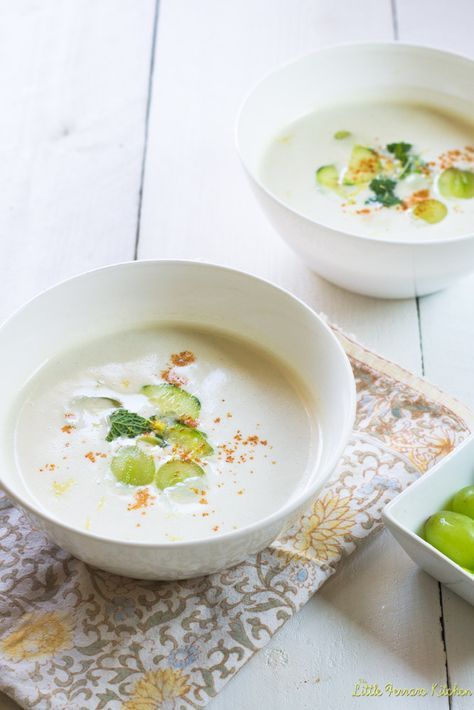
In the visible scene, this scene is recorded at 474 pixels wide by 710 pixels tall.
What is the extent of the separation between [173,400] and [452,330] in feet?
1.71

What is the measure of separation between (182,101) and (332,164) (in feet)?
1.48

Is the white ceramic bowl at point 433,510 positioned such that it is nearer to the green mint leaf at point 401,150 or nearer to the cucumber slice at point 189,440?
the cucumber slice at point 189,440

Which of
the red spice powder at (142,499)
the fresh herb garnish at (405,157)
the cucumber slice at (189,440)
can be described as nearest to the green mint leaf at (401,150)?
the fresh herb garnish at (405,157)

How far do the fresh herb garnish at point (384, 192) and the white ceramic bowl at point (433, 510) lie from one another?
0.53 m

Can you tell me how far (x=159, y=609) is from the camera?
1110 mm

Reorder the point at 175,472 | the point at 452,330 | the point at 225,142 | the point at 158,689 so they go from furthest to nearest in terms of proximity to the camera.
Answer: the point at 225,142 < the point at 452,330 < the point at 175,472 < the point at 158,689

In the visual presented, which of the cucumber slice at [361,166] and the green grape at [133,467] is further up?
the cucumber slice at [361,166]

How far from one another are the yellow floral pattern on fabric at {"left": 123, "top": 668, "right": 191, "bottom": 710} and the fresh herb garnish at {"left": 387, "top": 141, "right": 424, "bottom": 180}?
3.09 feet

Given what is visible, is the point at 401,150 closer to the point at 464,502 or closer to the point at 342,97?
the point at 342,97

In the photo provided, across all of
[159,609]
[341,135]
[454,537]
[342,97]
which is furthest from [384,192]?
[159,609]

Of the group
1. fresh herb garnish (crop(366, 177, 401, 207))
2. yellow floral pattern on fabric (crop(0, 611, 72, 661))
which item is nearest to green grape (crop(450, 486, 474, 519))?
yellow floral pattern on fabric (crop(0, 611, 72, 661))

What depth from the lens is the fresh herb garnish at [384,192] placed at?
1610 millimetres

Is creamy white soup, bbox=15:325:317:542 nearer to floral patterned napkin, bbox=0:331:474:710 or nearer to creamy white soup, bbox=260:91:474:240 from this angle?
floral patterned napkin, bbox=0:331:474:710

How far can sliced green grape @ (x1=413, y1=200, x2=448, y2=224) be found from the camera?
158cm
